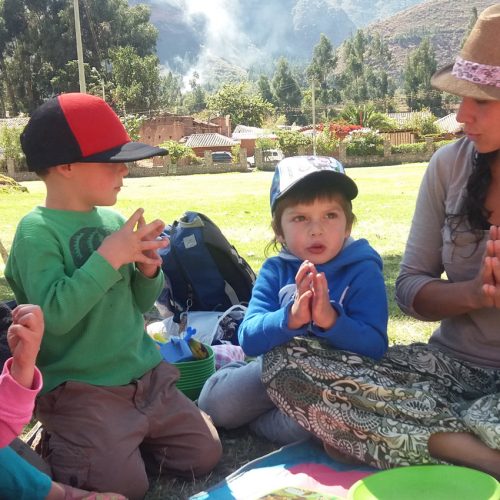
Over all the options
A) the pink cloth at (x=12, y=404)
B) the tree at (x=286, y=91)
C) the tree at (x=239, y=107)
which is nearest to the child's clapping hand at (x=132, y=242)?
the pink cloth at (x=12, y=404)

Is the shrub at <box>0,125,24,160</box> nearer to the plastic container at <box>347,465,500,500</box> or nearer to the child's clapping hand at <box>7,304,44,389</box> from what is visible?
the child's clapping hand at <box>7,304,44,389</box>

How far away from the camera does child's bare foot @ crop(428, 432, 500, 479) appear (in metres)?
2.21

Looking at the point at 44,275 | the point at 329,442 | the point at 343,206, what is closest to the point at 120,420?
the point at 44,275

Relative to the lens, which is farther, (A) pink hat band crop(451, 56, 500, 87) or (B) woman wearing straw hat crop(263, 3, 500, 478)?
Answer: (A) pink hat band crop(451, 56, 500, 87)

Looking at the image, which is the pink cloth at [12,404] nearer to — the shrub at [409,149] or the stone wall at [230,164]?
the stone wall at [230,164]

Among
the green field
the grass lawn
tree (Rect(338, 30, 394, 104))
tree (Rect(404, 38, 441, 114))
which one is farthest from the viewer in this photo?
tree (Rect(338, 30, 394, 104))

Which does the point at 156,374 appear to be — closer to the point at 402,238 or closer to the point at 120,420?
the point at 120,420

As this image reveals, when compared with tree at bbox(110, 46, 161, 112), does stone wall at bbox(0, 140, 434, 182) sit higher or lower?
lower

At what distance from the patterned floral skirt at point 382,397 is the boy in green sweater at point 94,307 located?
0.42m

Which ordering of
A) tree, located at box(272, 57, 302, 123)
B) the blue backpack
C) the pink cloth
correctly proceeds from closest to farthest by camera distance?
the pink cloth, the blue backpack, tree, located at box(272, 57, 302, 123)

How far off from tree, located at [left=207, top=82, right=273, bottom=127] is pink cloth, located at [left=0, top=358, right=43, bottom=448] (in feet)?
258

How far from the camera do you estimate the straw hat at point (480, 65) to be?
241cm

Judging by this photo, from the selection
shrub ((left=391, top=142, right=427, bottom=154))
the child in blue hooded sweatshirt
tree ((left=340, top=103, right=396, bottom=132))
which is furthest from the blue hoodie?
tree ((left=340, top=103, right=396, bottom=132))

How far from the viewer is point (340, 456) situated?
8.27 feet
